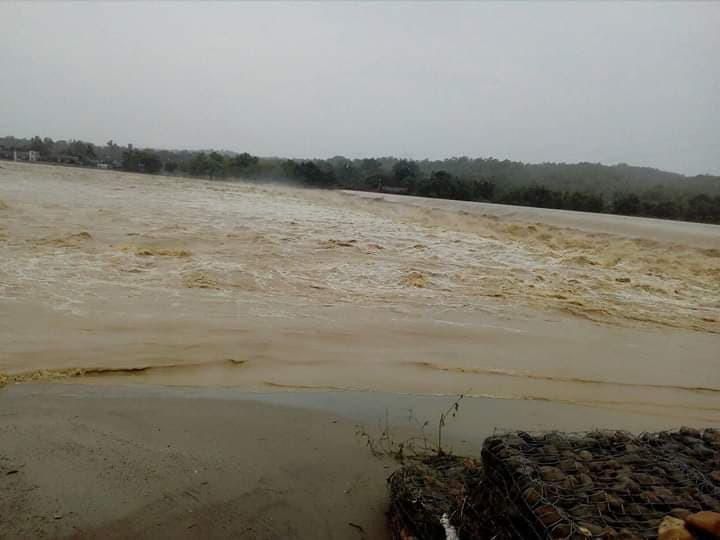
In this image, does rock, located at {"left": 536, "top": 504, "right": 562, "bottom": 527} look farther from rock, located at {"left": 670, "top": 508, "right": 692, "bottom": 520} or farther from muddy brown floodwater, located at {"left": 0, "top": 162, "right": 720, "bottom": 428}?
muddy brown floodwater, located at {"left": 0, "top": 162, "right": 720, "bottom": 428}

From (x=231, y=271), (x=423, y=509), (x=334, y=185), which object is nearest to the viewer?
(x=423, y=509)

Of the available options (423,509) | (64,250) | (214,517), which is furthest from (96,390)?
(64,250)

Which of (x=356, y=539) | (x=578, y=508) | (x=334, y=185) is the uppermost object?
(x=334, y=185)

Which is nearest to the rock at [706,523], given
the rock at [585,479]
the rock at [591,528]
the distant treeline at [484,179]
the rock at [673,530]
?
the rock at [673,530]

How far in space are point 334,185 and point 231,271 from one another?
39.9 m

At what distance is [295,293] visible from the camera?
6.88 metres

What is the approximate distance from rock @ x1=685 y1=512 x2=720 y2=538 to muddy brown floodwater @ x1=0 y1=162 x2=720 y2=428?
2.65 meters

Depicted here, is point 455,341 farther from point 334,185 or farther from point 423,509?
point 334,185

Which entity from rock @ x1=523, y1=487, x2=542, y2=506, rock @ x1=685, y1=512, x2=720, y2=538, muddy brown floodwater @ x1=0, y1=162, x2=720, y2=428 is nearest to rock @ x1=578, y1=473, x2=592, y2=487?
rock @ x1=523, y1=487, x2=542, y2=506

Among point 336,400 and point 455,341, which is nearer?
point 336,400

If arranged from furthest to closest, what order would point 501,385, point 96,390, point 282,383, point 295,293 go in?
point 295,293
point 501,385
point 282,383
point 96,390

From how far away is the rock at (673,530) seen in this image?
1.32 meters

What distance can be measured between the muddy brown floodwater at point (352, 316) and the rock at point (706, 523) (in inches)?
104

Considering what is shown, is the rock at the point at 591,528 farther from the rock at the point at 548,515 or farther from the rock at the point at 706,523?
the rock at the point at 706,523
